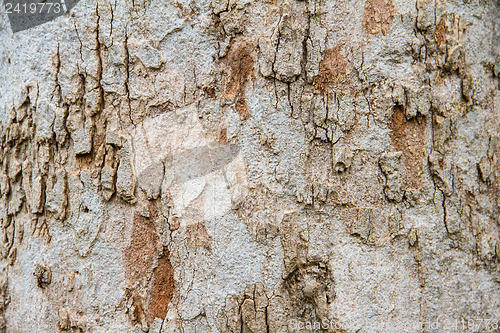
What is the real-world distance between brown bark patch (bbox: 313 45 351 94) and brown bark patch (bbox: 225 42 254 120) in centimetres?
15

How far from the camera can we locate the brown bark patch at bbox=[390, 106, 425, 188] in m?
0.84

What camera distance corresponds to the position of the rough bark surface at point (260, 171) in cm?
82

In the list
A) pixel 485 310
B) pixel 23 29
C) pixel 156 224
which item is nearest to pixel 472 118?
pixel 485 310

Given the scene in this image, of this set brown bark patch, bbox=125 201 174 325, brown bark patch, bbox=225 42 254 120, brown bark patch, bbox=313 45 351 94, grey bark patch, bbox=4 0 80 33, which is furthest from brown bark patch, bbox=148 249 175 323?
grey bark patch, bbox=4 0 80 33


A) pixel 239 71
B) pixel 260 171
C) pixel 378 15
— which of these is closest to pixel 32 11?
pixel 239 71

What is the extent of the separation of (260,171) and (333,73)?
266 mm

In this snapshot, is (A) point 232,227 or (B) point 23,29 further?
(B) point 23,29

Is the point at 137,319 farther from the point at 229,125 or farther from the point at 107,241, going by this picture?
the point at 229,125

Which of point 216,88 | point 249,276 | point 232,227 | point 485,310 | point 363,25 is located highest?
point 363,25

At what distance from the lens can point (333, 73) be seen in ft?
2.73

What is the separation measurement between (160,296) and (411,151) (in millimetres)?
637

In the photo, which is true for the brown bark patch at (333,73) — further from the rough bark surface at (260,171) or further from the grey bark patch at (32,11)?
the grey bark patch at (32,11)

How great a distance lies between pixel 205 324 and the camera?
817 millimetres

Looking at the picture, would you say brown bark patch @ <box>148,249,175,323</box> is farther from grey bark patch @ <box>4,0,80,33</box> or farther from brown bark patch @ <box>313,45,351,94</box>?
grey bark patch @ <box>4,0,80,33</box>
